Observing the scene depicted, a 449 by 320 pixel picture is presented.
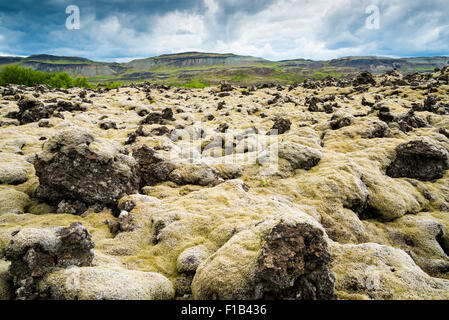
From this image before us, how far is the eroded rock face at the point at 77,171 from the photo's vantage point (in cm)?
1152

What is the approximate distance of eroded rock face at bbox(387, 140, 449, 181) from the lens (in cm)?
1628

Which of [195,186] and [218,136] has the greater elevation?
[218,136]

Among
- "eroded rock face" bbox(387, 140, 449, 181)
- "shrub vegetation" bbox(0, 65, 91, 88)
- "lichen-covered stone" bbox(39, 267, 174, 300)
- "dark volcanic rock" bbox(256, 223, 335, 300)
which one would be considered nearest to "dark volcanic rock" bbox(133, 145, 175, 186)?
"lichen-covered stone" bbox(39, 267, 174, 300)

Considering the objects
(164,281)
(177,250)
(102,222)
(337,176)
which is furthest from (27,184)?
(337,176)

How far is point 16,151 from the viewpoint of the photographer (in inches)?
704

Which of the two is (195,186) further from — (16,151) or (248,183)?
(16,151)

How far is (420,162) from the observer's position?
16.6 m

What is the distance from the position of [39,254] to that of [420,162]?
21.0 meters

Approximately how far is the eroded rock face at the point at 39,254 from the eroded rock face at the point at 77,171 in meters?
5.04

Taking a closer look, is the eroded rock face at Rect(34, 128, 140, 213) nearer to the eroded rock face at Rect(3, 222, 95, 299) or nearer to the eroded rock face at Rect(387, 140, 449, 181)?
the eroded rock face at Rect(3, 222, 95, 299)

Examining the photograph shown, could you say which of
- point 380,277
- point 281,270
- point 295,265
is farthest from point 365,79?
point 281,270

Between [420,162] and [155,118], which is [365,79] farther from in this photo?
[155,118]

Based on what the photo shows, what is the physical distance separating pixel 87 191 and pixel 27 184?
4.58m
